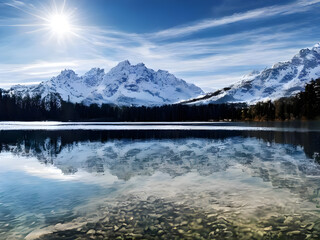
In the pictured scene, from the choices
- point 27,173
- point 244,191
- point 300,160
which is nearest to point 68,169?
point 27,173

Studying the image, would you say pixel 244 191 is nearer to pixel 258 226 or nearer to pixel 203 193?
pixel 203 193

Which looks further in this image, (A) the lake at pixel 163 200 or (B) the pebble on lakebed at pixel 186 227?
(A) the lake at pixel 163 200

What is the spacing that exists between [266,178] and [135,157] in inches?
708

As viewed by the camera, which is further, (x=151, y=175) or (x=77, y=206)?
(x=151, y=175)

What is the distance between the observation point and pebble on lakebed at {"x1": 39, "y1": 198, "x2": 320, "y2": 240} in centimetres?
1267

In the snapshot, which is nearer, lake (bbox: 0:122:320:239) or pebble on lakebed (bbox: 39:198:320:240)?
pebble on lakebed (bbox: 39:198:320:240)

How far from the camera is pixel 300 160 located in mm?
32688

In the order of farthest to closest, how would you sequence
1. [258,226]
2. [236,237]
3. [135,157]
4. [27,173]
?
[135,157] < [27,173] < [258,226] < [236,237]

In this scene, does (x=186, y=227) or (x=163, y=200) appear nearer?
(x=186, y=227)

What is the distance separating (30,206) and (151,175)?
1115 centimetres

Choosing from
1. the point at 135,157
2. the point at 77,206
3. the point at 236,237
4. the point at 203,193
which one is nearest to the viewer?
the point at 236,237

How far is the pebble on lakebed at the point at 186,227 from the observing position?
12672 millimetres

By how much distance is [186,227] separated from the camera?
13.6 metres

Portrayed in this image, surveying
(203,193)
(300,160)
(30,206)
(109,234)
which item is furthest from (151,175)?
(300,160)
